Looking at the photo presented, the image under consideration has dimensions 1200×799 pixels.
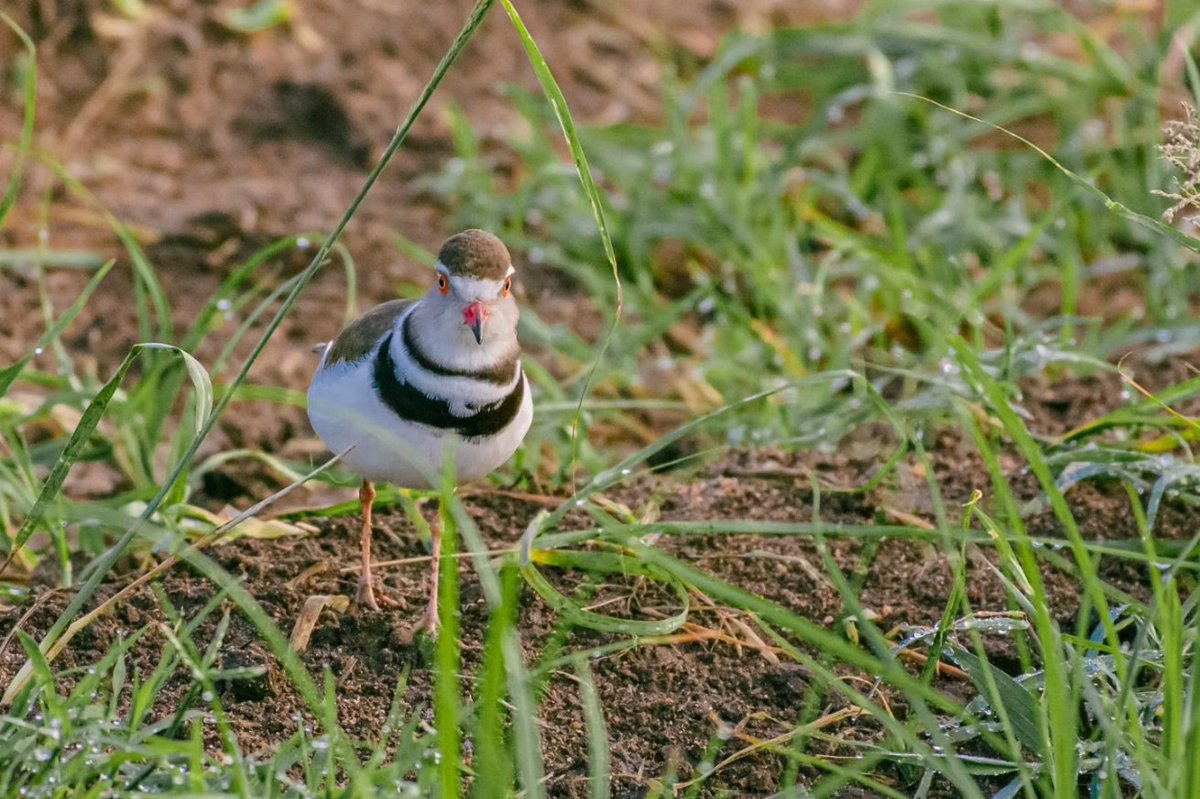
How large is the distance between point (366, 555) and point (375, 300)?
98.0 inches

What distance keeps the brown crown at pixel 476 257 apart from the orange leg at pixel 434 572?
23.5 inches

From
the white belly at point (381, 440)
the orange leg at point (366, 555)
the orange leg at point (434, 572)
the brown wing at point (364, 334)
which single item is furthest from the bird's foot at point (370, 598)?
the brown wing at point (364, 334)

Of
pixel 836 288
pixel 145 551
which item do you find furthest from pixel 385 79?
pixel 145 551

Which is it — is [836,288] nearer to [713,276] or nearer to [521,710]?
[713,276]

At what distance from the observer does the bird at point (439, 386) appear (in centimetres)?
369

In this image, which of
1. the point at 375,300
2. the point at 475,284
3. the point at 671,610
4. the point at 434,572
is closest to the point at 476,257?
the point at 475,284

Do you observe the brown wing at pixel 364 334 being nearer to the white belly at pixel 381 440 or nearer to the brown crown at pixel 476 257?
the white belly at pixel 381 440

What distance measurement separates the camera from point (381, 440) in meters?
3.56

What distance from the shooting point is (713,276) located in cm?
652

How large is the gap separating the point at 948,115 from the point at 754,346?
2.03m

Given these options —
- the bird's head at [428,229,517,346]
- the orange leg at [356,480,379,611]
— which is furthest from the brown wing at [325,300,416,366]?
the orange leg at [356,480,379,611]

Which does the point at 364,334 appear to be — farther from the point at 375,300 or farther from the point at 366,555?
the point at 375,300

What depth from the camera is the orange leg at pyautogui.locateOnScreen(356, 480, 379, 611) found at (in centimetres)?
386

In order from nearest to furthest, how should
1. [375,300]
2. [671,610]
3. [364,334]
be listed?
[671,610], [364,334], [375,300]
